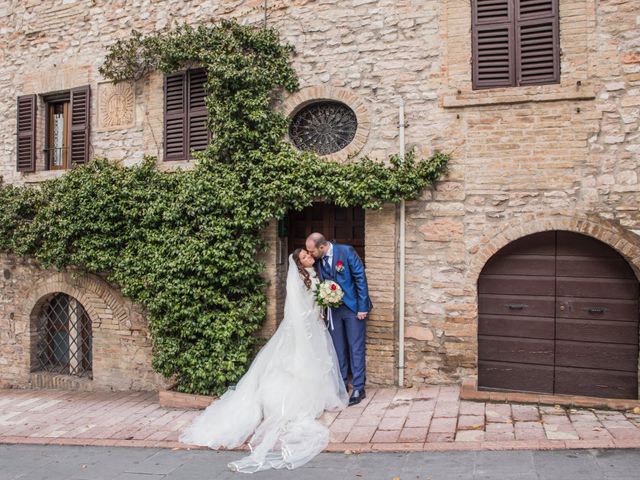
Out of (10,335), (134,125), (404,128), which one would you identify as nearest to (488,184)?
(404,128)

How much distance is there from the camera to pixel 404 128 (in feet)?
22.5

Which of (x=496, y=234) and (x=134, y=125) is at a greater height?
(x=134, y=125)

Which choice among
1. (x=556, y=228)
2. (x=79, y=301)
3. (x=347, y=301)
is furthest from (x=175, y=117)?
(x=556, y=228)

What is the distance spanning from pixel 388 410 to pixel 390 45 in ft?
14.6

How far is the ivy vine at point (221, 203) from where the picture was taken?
271 inches

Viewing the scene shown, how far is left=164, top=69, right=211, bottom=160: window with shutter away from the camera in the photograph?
26.5 feet

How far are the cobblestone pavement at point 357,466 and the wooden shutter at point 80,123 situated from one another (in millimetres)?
4962

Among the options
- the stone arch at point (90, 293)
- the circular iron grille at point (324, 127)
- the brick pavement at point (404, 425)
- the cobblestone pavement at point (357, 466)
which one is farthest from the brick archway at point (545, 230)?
the stone arch at point (90, 293)

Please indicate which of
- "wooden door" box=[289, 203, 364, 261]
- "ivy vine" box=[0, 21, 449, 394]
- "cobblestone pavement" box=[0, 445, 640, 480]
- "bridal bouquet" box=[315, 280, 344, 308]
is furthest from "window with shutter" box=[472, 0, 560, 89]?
"cobblestone pavement" box=[0, 445, 640, 480]

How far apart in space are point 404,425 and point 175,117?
5484 mm

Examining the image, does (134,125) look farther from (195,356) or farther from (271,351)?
(271,351)

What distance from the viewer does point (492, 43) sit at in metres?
6.63

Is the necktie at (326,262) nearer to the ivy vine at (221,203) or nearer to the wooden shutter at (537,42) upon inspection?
the ivy vine at (221,203)

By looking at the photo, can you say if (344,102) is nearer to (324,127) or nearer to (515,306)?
(324,127)
